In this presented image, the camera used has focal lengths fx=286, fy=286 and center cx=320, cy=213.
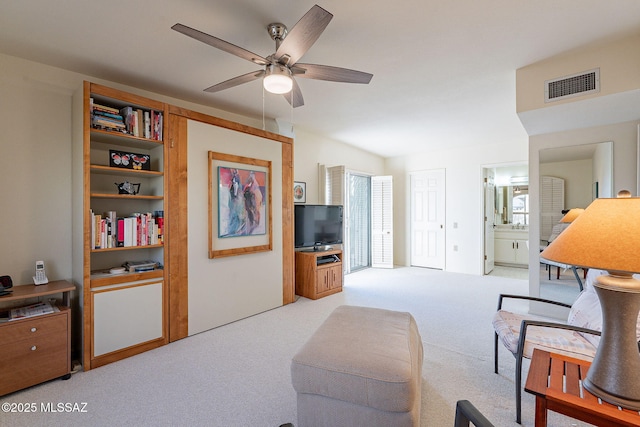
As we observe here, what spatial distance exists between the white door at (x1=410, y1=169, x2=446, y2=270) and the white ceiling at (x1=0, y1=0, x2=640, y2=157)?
278cm

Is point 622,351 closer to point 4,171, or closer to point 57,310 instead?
point 57,310

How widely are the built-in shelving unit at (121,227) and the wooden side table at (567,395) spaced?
2.81 m

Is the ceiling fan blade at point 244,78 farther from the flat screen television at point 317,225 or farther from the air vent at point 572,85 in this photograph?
Answer: the air vent at point 572,85

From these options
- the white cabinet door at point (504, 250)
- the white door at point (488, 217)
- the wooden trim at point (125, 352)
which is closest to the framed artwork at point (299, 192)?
the wooden trim at point (125, 352)

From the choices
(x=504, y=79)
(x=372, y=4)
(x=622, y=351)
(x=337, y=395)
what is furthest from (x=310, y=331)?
(x=504, y=79)

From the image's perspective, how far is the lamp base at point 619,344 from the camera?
39.8 inches

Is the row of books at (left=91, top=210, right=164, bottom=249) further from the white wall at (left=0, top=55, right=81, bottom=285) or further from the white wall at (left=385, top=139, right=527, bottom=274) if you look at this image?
the white wall at (left=385, top=139, right=527, bottom=274)

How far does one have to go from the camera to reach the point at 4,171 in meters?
2.27

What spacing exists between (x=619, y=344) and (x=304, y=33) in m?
1.99

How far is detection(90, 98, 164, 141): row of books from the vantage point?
2.39m

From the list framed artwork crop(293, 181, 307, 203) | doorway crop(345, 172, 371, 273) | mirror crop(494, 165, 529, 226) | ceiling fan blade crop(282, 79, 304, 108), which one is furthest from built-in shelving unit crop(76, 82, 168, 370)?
mirror crop(494, 165, 529, 226)

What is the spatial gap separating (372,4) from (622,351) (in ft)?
7.03

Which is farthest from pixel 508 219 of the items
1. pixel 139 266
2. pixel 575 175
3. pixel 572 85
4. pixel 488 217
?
pixel 139 266

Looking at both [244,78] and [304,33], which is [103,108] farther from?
[304,33]
